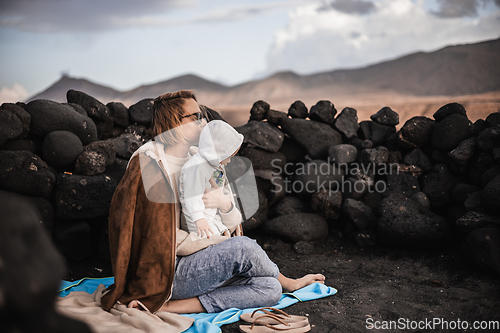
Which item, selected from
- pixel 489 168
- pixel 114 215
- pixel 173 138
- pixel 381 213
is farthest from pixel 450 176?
pixel 114 215

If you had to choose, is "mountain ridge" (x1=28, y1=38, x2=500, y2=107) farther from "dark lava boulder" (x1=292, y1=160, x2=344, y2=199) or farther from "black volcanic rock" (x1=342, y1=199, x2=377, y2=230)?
"black volcanic rock" (x1=342, y1=199, x2=377, y2=230)

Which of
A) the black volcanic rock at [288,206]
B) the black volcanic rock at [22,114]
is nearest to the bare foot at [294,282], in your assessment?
the black volcanic rock at [288,206]

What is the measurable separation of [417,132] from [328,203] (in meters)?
1.46

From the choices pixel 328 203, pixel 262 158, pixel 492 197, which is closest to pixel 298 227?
pixel 328 203

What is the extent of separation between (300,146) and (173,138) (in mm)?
2698

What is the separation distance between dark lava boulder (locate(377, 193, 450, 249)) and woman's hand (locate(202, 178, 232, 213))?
6.91 ft

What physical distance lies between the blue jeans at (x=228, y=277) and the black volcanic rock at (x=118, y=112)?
2305 millimetres

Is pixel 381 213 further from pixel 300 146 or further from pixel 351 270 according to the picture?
pixel 300 146

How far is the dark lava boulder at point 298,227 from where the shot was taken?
4289 millimetres

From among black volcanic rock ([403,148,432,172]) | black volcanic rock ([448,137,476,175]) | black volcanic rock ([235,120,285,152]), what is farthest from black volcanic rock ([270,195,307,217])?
black volcanic rock ([448,137,476,175])

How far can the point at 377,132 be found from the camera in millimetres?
4820

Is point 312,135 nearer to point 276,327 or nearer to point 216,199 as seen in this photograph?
point 216,199

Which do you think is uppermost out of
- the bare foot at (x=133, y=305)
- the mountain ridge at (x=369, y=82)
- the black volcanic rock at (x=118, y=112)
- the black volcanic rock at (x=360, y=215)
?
the mountain ridge at (x=369, y=82)

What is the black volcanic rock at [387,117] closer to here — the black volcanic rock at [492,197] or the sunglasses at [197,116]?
the black volcanic rock at [492,197]
